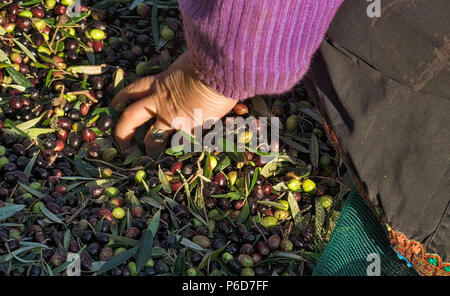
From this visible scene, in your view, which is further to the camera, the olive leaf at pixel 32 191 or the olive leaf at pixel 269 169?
the olive leaf at pixel 269 169

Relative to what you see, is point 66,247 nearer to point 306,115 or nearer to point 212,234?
point 212,234

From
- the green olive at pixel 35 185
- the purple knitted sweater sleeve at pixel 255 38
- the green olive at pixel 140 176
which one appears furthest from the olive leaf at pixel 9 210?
the purple knitted sweater sleeve at pixel 255 38

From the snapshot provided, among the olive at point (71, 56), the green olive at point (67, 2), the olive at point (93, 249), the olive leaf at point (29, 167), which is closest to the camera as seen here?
Result: the olive at point (93, 249)

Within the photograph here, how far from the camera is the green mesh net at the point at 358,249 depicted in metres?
1.36

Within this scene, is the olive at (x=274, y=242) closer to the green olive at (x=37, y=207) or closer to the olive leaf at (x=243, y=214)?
the olive leaf at (x=243, y=214)

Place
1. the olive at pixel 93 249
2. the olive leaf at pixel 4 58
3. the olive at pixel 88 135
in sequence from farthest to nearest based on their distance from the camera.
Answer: the olive leaf at pixel 4 58 < the olive at pixel 88 135 < the olive at pixel 93 249

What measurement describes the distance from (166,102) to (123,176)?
0.29m

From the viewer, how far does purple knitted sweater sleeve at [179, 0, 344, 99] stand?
3.84ft

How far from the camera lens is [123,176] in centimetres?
173

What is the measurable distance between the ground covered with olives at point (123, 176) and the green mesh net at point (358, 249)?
0.10m

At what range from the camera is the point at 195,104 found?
1.63 m

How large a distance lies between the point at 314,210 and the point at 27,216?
0.90 metres

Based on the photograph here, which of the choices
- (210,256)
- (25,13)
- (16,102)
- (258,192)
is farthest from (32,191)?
(25,13)
